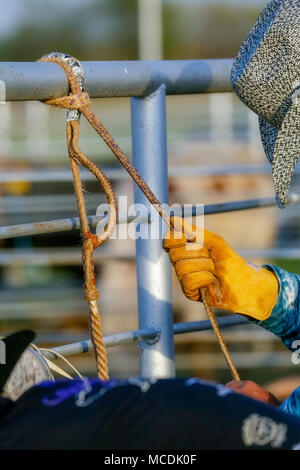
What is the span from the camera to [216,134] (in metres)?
8.18

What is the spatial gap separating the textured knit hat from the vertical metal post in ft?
0.64

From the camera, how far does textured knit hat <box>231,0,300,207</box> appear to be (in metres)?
1.02

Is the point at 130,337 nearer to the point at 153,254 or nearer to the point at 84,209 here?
the point at 153,254

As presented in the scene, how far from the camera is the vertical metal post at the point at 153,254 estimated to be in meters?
1.30

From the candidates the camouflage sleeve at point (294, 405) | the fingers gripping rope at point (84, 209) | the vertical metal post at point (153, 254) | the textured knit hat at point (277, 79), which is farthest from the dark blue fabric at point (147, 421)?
the vertical metal post at point (153, 254)

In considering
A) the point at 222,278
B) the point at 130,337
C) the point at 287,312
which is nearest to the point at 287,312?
the point at 287,312

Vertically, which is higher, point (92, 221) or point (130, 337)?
point (92, 221)

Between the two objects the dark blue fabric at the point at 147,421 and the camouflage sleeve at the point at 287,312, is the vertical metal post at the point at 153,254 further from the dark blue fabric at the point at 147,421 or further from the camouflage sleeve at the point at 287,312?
the dark blue fabric at the point at 147,421

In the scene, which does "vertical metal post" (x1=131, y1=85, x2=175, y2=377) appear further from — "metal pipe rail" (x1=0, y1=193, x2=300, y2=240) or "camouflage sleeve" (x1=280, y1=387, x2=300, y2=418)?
"camouflage sleeve" (x1=280, y1=387, x2=300, y2=418)

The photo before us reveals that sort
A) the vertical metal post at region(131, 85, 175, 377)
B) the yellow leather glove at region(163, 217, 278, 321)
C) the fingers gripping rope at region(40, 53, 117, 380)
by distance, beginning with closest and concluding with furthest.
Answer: the fingers gripping rope at region(40, 53, 117, 380) < the yellow leather glove at region(163, 217, 278, 321) < the vertical metal post at region(131, 85, 175, 377)

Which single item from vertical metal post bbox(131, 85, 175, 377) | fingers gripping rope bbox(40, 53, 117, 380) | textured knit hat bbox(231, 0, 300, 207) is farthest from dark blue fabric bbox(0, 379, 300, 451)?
vertical metal post bbox(131, 85, 175, 377)

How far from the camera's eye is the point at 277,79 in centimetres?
104

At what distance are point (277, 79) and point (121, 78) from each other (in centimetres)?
26

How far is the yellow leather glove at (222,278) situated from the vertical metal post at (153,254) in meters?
0.19
